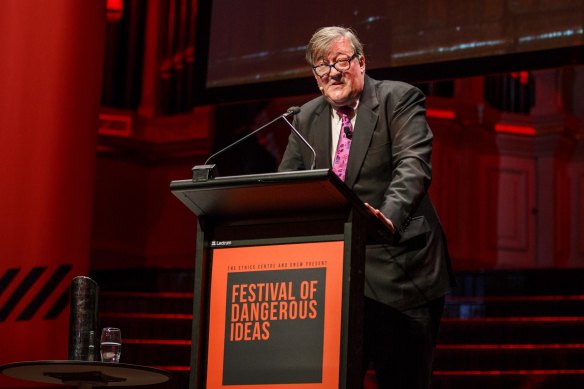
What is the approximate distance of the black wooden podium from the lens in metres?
2.44

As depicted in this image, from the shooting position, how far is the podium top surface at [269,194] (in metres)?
2.41

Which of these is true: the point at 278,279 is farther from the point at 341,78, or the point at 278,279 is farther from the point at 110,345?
the point at 110,345

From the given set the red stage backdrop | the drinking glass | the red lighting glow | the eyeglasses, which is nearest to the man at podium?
the eyeglasses

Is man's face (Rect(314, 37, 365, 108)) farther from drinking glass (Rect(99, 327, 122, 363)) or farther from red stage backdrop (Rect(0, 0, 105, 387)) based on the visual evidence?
red stage backdrop (Rect(0, 0, 105, 387))

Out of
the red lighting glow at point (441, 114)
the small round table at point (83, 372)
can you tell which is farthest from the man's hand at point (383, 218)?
the red lighting glow at point (441, 114)

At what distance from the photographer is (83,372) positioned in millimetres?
3207

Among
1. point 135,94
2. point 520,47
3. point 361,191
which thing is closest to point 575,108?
point 520,47

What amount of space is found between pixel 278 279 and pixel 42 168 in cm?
323

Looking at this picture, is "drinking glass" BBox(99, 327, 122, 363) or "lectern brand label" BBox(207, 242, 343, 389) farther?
"drinking glass" BBox(99, 327, 122, 363)

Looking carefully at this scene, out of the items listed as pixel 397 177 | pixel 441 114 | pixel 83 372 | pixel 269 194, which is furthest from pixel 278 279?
pixel 441 114

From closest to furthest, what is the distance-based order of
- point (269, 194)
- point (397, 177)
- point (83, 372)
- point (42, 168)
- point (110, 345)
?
point (269, 194), point (397, 177), point (83, 372), point (110, 345), point (42, 168)

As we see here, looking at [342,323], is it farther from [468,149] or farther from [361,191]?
[468,149]

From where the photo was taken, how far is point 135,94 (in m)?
8.80

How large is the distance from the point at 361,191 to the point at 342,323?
1.74 ft
